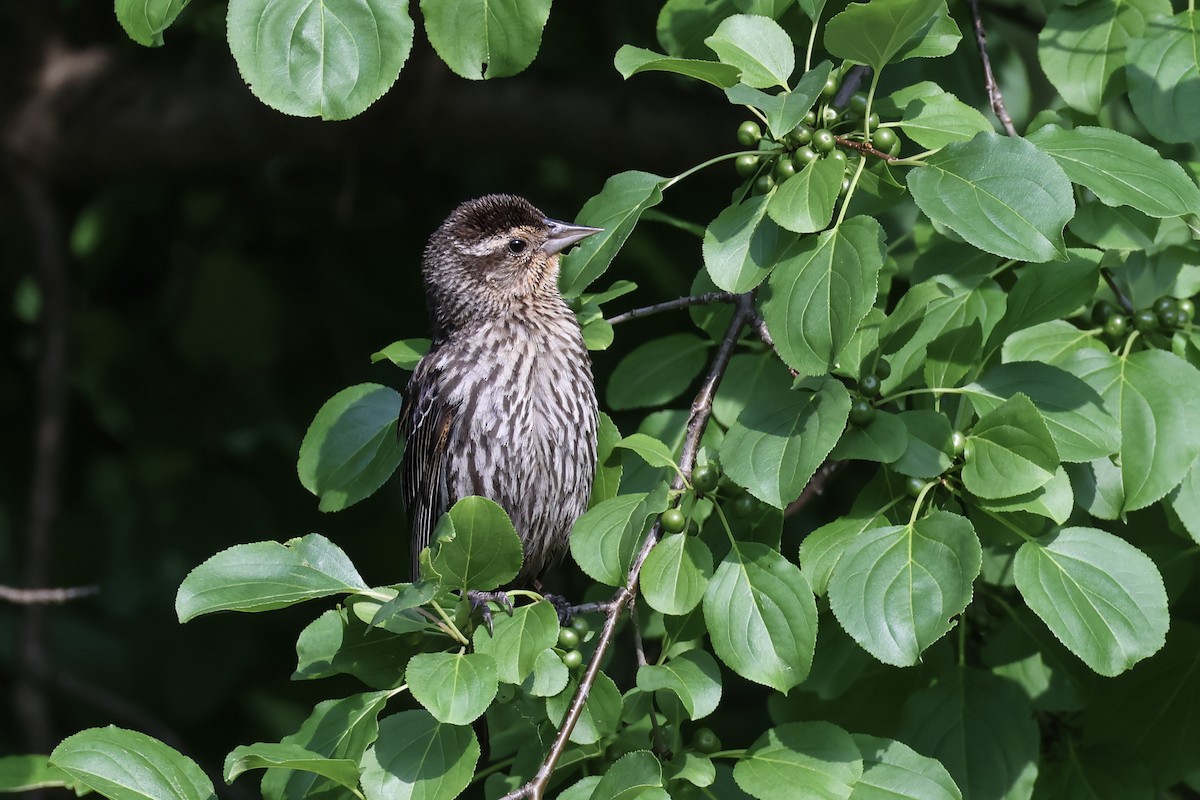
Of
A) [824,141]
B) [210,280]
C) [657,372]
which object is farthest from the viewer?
[210,280]

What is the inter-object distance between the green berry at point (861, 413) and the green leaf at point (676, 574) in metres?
0.30

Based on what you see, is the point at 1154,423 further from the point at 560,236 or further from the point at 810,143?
the point at 560,236

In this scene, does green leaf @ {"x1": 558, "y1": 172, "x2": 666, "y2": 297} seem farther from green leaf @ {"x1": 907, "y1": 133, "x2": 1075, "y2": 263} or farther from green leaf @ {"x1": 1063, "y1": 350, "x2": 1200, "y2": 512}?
green leaf @ {"x1": 1063, "y1": 350, "x2": 1200, "y2": 512}

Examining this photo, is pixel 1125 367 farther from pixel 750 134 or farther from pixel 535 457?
pixel 535 457

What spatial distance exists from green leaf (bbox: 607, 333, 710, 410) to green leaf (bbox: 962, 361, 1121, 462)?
71cm

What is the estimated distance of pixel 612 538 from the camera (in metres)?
2.15

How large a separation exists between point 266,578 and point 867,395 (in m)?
0.95

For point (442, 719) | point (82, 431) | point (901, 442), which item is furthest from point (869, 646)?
point (82, 431)

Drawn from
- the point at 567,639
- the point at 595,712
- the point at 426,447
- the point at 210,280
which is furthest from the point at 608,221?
the point at 210,280

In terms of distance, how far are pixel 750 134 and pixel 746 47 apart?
135 millimetres

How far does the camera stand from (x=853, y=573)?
6.60 feet

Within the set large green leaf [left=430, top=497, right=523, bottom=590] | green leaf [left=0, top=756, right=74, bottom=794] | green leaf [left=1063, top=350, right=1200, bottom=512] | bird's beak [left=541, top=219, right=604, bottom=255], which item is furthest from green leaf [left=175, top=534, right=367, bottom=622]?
bird's beak [left=541, top=219, right=604, bottom=255]

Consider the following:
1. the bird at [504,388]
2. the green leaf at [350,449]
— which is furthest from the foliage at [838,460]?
the bird at [504,388]

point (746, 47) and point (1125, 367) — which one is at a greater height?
point (746, 47)
